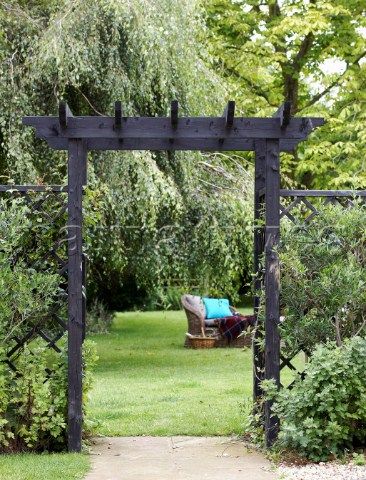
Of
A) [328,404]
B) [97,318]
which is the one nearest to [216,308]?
[97,318]

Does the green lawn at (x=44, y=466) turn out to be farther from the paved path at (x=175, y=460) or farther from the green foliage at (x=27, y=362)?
the green foliage at (x=27, y=362)

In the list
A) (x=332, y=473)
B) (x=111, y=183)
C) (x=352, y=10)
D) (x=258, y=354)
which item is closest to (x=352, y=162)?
(x=352, y=10)

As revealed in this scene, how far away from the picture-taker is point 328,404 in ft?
19.3

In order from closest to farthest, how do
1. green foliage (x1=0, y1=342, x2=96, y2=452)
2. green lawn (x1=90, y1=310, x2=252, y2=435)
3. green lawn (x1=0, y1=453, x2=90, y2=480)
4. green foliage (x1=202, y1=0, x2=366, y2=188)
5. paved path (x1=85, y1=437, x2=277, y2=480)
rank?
green lawn (x1=0, y1=453, x2=90, y2=480) < paved path (x1=85, y1=437, x2=277, y2=480) < green foliage (x1=0, y1=342, x2=96, y2=452) < green lawn (x1=90, y1=310, x2=252, y2=435) < green foliage (x1=202, y1=0, x2=366, y2=188)

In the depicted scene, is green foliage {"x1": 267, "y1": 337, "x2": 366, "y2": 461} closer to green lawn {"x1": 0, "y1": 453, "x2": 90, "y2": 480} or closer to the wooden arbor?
the wooden arbor

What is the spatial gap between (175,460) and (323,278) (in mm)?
1649

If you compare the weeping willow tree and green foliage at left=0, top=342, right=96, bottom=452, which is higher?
the weeping willow tree

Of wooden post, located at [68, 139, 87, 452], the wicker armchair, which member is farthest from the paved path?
the wicker armchair

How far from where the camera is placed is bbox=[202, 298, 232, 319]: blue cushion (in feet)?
52.6

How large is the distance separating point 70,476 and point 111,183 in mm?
5675

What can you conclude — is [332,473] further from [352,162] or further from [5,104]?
[352,162]

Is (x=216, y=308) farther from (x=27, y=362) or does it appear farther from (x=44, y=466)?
(x=44, y=466)

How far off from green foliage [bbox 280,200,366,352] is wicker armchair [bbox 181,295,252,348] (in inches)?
345

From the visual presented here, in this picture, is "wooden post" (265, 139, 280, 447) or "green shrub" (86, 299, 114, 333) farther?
"green shrub" (86, 299, 114, 333)
